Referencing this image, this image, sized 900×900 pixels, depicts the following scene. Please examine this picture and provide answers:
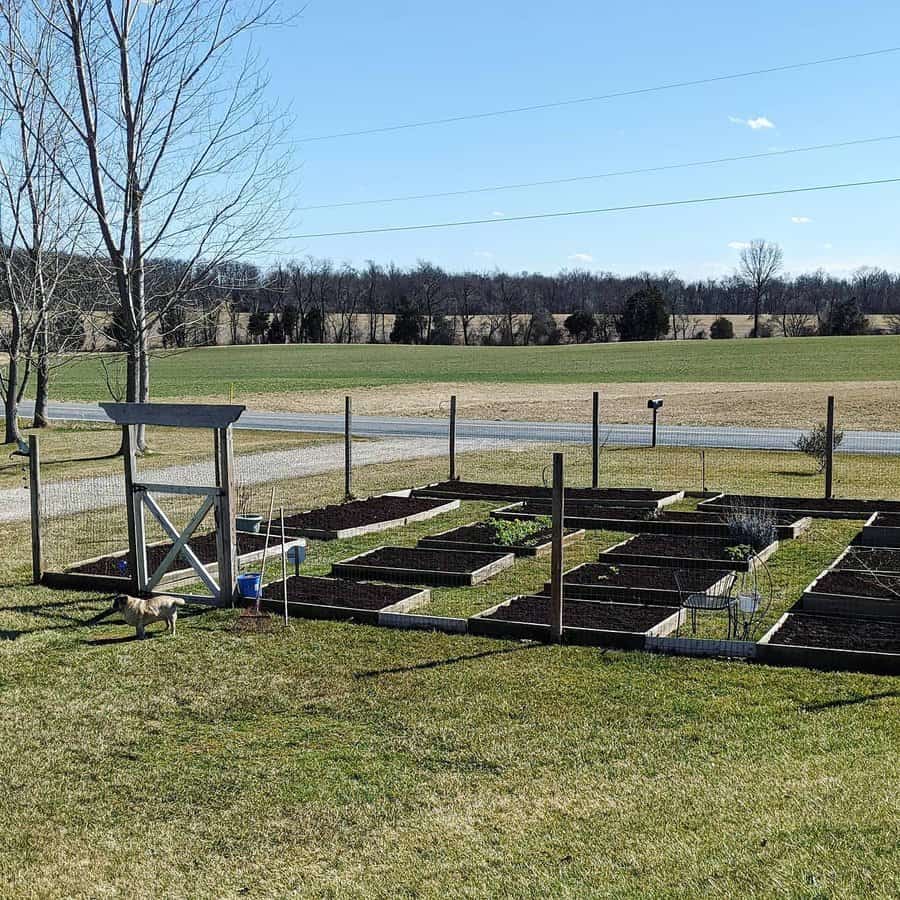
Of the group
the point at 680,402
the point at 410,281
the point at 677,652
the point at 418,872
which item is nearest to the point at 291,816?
the point at 418,872

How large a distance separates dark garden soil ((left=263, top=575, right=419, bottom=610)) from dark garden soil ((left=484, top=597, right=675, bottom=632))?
1.10 meters

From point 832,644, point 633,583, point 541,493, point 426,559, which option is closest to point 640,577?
point 633,583

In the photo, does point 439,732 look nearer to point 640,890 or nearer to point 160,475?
point 640,890

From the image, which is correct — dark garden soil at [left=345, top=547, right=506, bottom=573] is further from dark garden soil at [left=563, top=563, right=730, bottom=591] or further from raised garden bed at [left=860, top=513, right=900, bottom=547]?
raised garden bed at [left=860, top=513, right=900, bottom=547]

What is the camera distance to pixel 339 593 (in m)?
10.1

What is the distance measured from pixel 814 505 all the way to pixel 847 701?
26.8ft

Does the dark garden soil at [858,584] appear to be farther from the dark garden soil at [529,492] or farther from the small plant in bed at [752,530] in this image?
the dark garden soil at [529,492]

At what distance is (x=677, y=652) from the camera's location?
326 inches

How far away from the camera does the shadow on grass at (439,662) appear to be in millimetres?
7945

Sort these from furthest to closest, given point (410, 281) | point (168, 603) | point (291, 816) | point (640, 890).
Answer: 1. point (410, 281)
2. point (168, 603)
3. point (291, 816)
4. point (640, 890)

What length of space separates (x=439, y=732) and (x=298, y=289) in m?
109

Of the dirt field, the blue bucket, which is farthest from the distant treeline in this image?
the blue bucket

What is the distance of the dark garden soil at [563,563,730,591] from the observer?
10.4 metres

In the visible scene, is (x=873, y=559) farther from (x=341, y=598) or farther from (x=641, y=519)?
(x=341, y=598)
